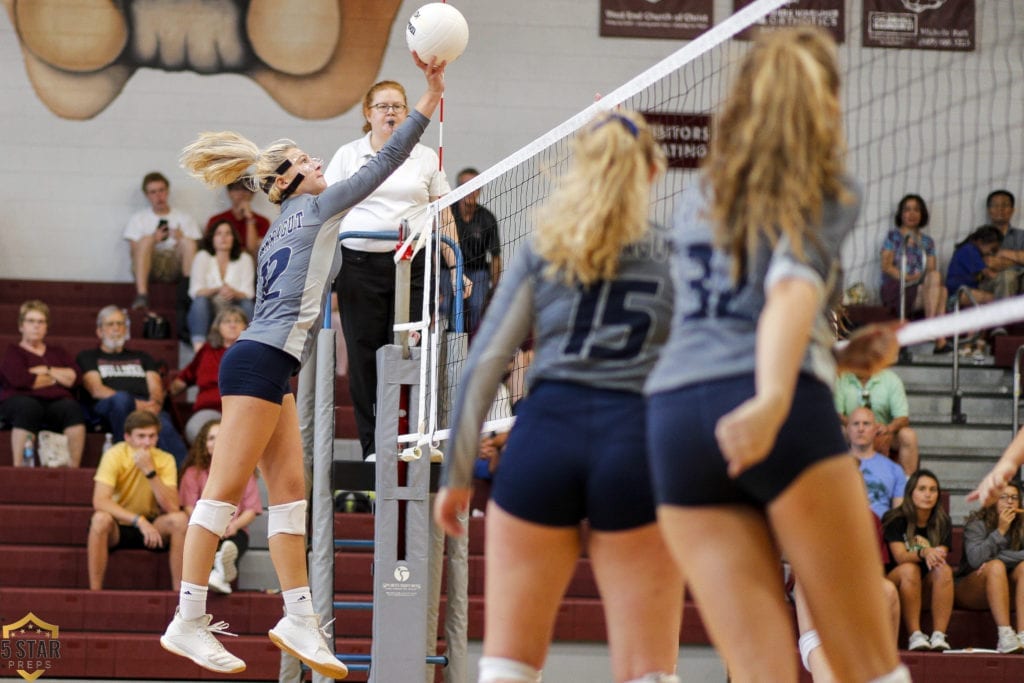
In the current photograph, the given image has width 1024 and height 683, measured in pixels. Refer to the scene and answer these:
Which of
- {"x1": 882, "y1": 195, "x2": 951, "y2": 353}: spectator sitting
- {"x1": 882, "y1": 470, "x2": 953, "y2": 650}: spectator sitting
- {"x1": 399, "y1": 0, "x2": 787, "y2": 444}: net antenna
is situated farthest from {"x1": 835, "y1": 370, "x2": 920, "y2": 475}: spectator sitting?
{"x1": 399, "y1": 0, "x2": 787, "y2": 444}: net antenna

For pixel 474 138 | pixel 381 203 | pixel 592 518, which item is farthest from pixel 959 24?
pixel 592 518

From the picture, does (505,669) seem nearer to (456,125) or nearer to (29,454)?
(29,454)

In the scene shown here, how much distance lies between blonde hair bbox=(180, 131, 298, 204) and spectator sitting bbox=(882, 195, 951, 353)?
8548mm

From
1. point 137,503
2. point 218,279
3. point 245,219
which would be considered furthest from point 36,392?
point 245,219

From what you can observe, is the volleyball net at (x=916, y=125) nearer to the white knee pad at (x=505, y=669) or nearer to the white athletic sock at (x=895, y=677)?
the white knee pad at (x=505, y=669)

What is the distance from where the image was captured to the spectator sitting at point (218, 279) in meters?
12.2

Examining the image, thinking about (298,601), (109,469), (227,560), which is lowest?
(227,560)

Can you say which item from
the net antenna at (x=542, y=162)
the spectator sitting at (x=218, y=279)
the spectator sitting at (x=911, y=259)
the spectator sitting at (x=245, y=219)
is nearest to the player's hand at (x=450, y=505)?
the net antenna at (x=542, y=162)

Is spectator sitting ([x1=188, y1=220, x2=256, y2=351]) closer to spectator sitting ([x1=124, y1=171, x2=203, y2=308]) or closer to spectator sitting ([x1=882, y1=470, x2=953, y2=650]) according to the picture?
spectator sitting ([x1=124, y1=171, x2=203, y2=308])

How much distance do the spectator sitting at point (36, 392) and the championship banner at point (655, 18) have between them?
6.65m

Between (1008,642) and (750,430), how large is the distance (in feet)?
25.4

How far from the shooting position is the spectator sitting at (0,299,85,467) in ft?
35.4

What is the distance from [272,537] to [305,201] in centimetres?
141

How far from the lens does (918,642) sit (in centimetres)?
928
